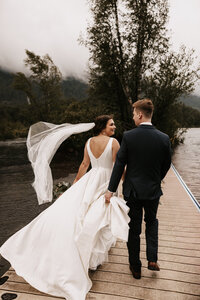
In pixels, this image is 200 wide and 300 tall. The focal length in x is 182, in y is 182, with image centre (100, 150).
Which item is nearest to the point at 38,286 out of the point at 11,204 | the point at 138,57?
the point at 11,204

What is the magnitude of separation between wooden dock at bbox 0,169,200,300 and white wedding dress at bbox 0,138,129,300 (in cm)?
14

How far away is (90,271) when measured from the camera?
2.39m

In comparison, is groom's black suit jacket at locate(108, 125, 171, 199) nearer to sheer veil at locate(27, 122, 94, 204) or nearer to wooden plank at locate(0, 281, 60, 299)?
sheer veil at locate(27, 122, 94, 204)

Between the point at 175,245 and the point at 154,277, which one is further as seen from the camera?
the point at 175,245

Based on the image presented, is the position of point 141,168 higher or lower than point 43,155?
higher

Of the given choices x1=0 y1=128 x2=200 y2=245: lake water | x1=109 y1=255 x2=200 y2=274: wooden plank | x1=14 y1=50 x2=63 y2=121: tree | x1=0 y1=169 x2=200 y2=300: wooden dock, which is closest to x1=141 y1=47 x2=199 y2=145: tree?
x1=0 y1=128 x2=200 y2=245: lake water

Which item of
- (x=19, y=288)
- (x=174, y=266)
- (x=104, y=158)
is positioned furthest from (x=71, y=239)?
(x=174, y=266)

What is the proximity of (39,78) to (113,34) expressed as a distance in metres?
16.5

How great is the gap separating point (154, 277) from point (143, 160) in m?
1.54

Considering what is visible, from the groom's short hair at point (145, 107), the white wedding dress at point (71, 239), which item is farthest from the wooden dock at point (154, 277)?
the groom's short hair at point (145, 107)

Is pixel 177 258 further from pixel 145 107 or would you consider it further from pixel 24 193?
pixel 24 193

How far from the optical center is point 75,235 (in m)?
2.13

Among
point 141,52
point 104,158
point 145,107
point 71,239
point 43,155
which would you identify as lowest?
point 71,239

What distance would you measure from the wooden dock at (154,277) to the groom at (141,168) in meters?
0.21
